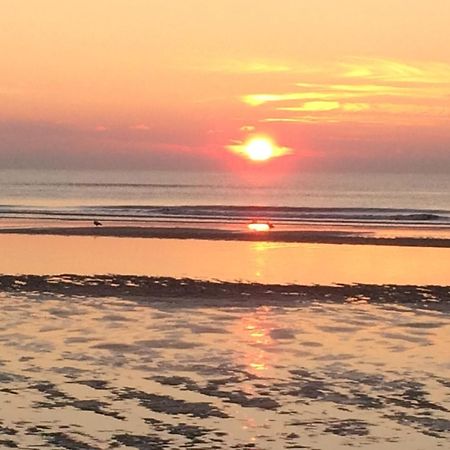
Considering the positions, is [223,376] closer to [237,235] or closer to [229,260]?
[229,260]

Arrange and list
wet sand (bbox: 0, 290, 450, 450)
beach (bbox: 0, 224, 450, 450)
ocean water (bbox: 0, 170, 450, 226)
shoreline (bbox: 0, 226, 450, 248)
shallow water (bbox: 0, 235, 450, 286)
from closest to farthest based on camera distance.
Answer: wet sand (bbox: 0, 290, 450, 450), beach (bbox: 0, 224, 450, 450), shallow water (bbox: 0, 235, 450, 286), shoreline (bbox: 0, 226, 450, 248), ocean water (bbox: 0, 170, 450, 226)

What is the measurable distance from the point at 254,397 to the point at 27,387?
2621mm

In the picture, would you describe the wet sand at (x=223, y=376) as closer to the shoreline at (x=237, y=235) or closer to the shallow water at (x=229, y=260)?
the shallow water at (x=229, y=260)

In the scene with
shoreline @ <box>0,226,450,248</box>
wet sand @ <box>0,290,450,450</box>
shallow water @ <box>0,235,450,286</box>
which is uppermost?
shoreline @ <box>0,226,450,248</box>

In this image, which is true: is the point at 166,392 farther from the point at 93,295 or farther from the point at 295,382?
the point at 93,295

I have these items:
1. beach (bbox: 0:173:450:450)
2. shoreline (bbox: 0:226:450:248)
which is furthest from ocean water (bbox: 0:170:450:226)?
beach (bbox: 0:173:450:450)

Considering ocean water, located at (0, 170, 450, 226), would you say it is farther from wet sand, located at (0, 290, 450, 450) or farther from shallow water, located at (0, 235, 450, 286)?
wet sand, located at (0, 290, 450, 450)

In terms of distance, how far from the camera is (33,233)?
1522 inches

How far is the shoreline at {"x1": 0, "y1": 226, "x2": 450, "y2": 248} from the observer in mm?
35688

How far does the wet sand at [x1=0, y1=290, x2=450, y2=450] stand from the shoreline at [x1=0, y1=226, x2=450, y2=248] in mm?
17110

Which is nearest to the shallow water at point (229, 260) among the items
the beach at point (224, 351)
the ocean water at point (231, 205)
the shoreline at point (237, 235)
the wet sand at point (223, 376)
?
the beach at point (224, 351)

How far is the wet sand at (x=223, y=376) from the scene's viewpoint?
9.34m

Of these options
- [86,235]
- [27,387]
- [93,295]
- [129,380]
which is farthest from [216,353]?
[86,235]

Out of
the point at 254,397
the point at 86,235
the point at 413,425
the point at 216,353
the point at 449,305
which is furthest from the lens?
the point at 86,235
